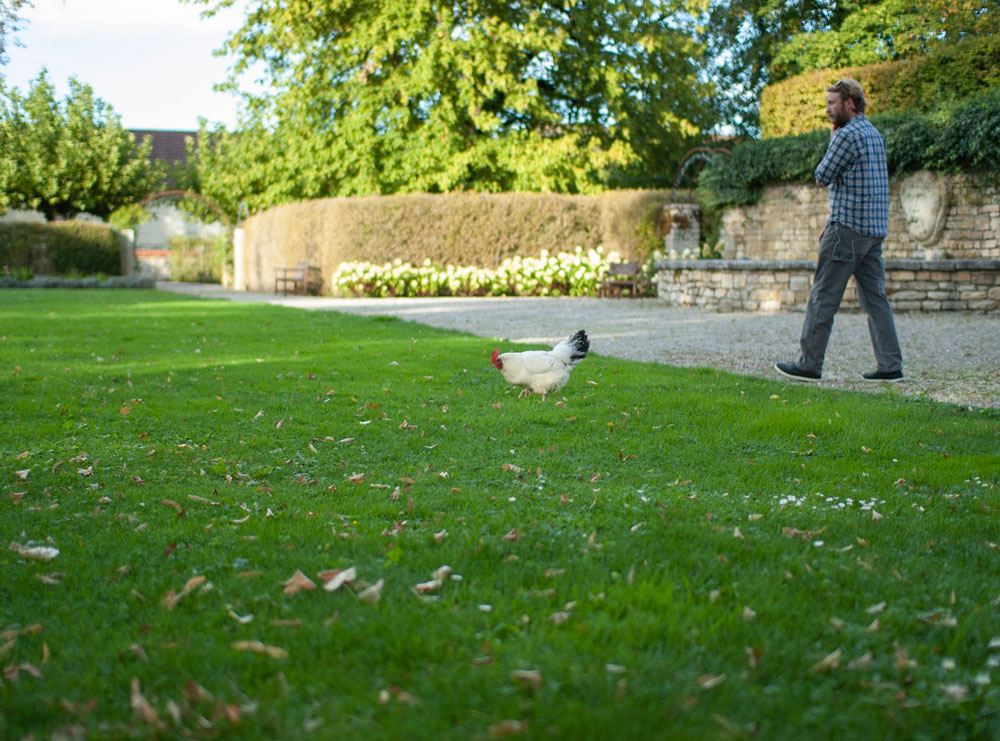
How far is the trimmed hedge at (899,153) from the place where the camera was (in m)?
13.6

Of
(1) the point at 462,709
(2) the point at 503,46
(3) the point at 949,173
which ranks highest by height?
(2) the point at 503,46

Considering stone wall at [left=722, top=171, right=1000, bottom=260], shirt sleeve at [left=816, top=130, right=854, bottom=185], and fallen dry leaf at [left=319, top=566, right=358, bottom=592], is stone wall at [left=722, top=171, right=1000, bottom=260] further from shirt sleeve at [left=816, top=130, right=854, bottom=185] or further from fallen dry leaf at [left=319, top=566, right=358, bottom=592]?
fallen dry leaf at [left=319, top=566, right=358, bottom=592]

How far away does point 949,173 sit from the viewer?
1461 cm

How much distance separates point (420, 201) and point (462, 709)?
19.5m

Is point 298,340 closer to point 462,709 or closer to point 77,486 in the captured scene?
point 77,486

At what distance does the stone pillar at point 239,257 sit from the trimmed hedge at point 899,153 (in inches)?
644

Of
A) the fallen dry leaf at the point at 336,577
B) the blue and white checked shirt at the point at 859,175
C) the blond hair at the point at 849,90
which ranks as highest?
the blond hair at the point at 849,90

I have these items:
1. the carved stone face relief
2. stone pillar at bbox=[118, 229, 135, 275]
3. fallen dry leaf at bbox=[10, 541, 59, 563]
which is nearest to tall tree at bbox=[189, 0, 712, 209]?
stone pillar at bbox=[118, 229, 135, 275]

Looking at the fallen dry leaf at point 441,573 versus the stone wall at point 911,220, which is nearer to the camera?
the fallen dry leaf at point 441,573

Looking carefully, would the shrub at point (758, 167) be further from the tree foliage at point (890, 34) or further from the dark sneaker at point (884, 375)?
the dark sneaker at point (884, 375)

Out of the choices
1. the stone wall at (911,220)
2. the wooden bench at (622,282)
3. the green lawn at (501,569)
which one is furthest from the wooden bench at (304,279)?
the green lawn at (501,569)

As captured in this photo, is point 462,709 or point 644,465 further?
point 644,465

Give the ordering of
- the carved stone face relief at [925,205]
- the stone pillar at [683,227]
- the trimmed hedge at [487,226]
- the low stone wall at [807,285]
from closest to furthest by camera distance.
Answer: the low stone wall at [807,285] → the carved stone face relief at [925,205] → the stone pillar at [683,227] → the trimmed hedge at [487,226]

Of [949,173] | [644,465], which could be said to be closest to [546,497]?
[644,465]
